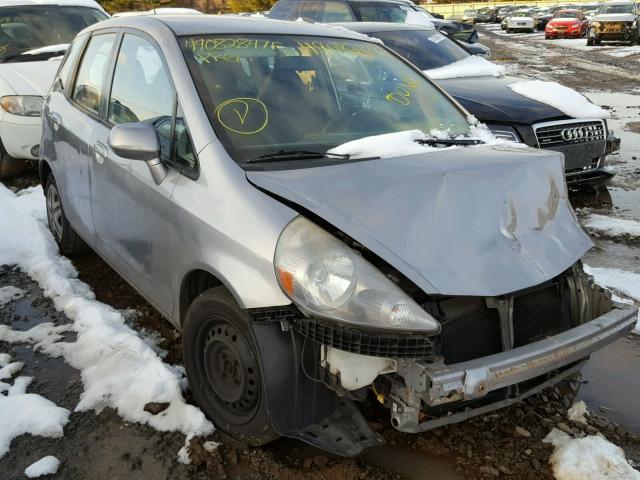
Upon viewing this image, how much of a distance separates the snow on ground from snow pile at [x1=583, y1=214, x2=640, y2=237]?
2.94 ft

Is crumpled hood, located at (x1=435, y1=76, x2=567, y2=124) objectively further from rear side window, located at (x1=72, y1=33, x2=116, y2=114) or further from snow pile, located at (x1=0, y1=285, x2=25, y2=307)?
snow pile, located at (x1=0, y1=285, x2=25, y2=307)

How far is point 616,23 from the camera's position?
2530cm

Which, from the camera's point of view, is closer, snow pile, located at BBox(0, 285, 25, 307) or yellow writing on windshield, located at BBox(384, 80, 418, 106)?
yellow writing on windshield, located at BBox(384, 80, 418, 106)

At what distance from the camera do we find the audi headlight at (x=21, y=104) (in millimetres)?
6867

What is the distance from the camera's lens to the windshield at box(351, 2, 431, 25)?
10133 mm

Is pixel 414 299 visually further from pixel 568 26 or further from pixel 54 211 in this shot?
pixel 568 26

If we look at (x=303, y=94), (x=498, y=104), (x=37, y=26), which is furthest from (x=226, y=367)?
(x=37, y=26)

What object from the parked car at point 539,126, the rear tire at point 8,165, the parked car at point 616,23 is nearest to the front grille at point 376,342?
the parked car at point 539,126

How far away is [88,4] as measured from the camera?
848cm

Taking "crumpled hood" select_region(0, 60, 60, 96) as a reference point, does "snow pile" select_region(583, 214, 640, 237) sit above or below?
below

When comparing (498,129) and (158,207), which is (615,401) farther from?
(498,129)

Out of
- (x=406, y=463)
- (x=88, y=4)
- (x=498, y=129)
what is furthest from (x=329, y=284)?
(x=88, y=4)

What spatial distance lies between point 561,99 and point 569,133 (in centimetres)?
45

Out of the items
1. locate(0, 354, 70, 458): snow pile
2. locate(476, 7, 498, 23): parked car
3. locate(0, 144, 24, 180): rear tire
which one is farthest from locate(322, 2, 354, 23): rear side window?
locate(476, 7, 498, 23): parked car
